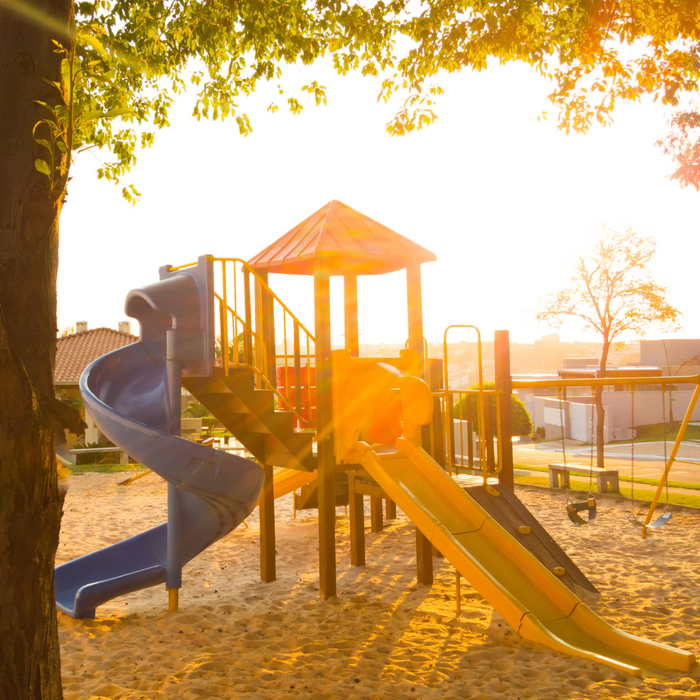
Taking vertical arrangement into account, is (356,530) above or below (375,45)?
below

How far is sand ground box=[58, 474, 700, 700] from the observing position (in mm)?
4473

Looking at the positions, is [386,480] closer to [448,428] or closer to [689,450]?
[448,428]

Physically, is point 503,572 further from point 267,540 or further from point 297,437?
point 267,540

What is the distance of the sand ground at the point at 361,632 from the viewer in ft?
14.7

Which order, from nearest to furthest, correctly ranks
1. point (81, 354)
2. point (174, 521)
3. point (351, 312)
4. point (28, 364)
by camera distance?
point (28, 364) < point (174, 521) < point (351, 312) < point (81, 354)

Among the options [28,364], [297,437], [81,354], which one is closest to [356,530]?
[297,437]

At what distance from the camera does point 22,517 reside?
287cm

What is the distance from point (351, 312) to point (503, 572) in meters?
4.58

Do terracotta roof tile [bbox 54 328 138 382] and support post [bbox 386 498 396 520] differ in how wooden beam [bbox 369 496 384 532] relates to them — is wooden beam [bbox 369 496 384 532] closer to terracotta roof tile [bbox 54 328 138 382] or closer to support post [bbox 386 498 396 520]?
support post [bbox 386 498 396 520]

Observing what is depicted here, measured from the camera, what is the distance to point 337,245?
693 cm

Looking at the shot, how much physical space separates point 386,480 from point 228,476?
1.51 metres

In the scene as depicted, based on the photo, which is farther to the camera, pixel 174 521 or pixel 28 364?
pixel 174 521

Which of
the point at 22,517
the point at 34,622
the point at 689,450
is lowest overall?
the point at 689,450

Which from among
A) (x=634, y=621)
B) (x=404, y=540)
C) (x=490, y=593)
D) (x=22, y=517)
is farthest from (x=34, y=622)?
(x=404, y=540)
